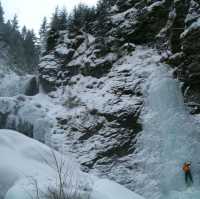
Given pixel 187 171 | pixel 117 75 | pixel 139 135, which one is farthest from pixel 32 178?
pixel 117 75

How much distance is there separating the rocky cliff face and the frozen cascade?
661 millimetres

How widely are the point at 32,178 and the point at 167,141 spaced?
1079 centimetres

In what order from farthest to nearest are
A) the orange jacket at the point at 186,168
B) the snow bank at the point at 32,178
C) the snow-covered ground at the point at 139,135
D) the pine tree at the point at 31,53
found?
the pine tree at the point at 31,53
the orange jacket at the point at 186,168
the snow-covered ground at the point at 139,135
the snow bank at the point at 32,178

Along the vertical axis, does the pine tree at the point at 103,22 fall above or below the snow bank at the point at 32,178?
above

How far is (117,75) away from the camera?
20.5 metres

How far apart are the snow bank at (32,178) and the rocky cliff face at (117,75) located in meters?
8.10

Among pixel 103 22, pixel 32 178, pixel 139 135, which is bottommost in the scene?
pixel 139 135

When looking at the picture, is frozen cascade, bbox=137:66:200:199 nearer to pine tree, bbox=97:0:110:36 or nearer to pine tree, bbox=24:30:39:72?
pine tree, bbox=97:0:110:36

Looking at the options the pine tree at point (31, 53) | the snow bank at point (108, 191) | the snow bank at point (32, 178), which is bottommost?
the snow bank at point (108, 191)

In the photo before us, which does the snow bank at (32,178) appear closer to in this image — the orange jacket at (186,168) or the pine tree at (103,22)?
the orange jacket at (186,168)

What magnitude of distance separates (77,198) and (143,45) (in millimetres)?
17589

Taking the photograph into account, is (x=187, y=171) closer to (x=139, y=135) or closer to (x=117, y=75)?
(x=139, y=135)

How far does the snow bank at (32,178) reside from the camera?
6074mm

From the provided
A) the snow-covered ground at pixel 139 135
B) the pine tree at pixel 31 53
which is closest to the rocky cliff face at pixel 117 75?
the snow-covered ground at pixel 139 135
